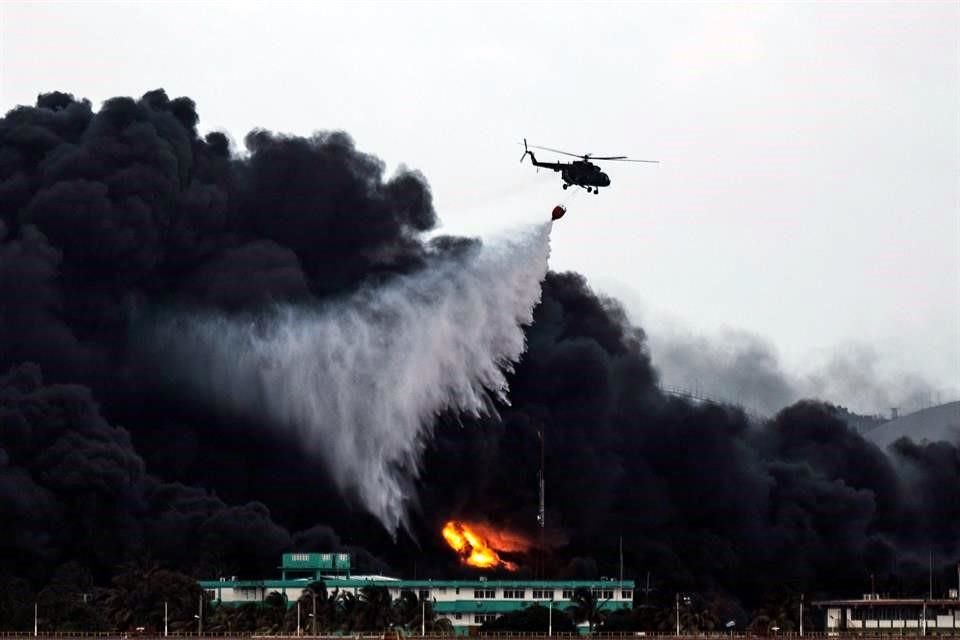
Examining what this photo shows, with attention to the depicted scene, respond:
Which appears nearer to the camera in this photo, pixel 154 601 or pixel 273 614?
pixel 154 601

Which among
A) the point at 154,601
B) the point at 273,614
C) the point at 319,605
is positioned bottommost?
the point at 273,614

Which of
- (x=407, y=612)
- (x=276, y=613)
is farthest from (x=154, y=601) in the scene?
(x=407, y=612)

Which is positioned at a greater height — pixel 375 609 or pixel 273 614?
pixel 375 609

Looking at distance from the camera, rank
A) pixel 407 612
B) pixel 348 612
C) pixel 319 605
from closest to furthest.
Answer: pixel 407 612 → pixel 348 612 → pixel 319 605

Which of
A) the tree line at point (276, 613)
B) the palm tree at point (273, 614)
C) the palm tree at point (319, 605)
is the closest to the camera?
the palm tree at point (319, 605)

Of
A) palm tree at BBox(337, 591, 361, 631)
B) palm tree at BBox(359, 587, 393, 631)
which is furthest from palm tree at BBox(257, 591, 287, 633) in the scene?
palm tree at BBox(359, 587, 393, 631)

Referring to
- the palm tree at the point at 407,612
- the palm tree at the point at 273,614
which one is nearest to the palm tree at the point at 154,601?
the palm tree at the point at 273,614

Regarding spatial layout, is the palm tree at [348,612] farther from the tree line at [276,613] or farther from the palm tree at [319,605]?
the palm tree at [319,605]

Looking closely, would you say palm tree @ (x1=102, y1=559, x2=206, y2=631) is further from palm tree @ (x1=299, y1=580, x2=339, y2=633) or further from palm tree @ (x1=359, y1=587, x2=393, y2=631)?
palm tree @ (x1=359, y1=587, x2=393, y2=631)

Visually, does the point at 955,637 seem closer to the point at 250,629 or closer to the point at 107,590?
the point at 250,629

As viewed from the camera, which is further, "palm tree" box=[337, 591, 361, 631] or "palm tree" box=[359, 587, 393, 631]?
"palm tree" box=[337, 591, 361, 631]

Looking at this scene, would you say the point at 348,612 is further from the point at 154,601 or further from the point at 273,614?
the point at 154,601

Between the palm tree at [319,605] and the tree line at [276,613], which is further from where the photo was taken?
the tree line at [276,613]
